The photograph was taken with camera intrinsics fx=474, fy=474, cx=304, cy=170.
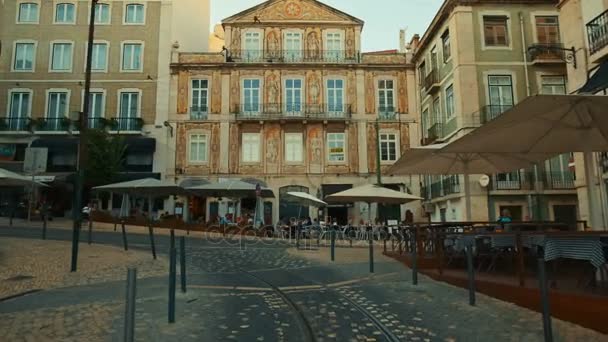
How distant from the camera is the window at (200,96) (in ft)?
98.4

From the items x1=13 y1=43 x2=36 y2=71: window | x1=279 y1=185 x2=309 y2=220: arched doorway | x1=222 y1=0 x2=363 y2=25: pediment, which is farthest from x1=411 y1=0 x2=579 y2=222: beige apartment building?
x1=13 y1=43 x2=36 y2=71: window

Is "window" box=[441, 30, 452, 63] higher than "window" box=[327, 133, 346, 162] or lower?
higher

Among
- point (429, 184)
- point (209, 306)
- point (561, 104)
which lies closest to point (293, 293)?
A: point (209, 306)

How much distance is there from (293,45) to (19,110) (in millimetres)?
17969

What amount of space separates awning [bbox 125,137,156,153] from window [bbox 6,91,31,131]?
675 cm

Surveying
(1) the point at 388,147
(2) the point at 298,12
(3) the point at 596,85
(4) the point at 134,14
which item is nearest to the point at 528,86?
(1) the point at 388,147

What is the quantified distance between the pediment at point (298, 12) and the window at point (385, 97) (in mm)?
4374

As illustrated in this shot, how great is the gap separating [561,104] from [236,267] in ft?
24.7

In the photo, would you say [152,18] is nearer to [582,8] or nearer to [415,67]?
[415,67]

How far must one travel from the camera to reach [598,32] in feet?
46.7

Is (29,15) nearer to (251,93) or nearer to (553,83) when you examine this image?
(251,93)

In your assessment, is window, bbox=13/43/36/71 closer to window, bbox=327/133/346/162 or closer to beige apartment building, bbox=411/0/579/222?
window, bbox=327/133/346/162

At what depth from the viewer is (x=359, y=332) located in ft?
17.5

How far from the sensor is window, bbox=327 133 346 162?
1166 inches
